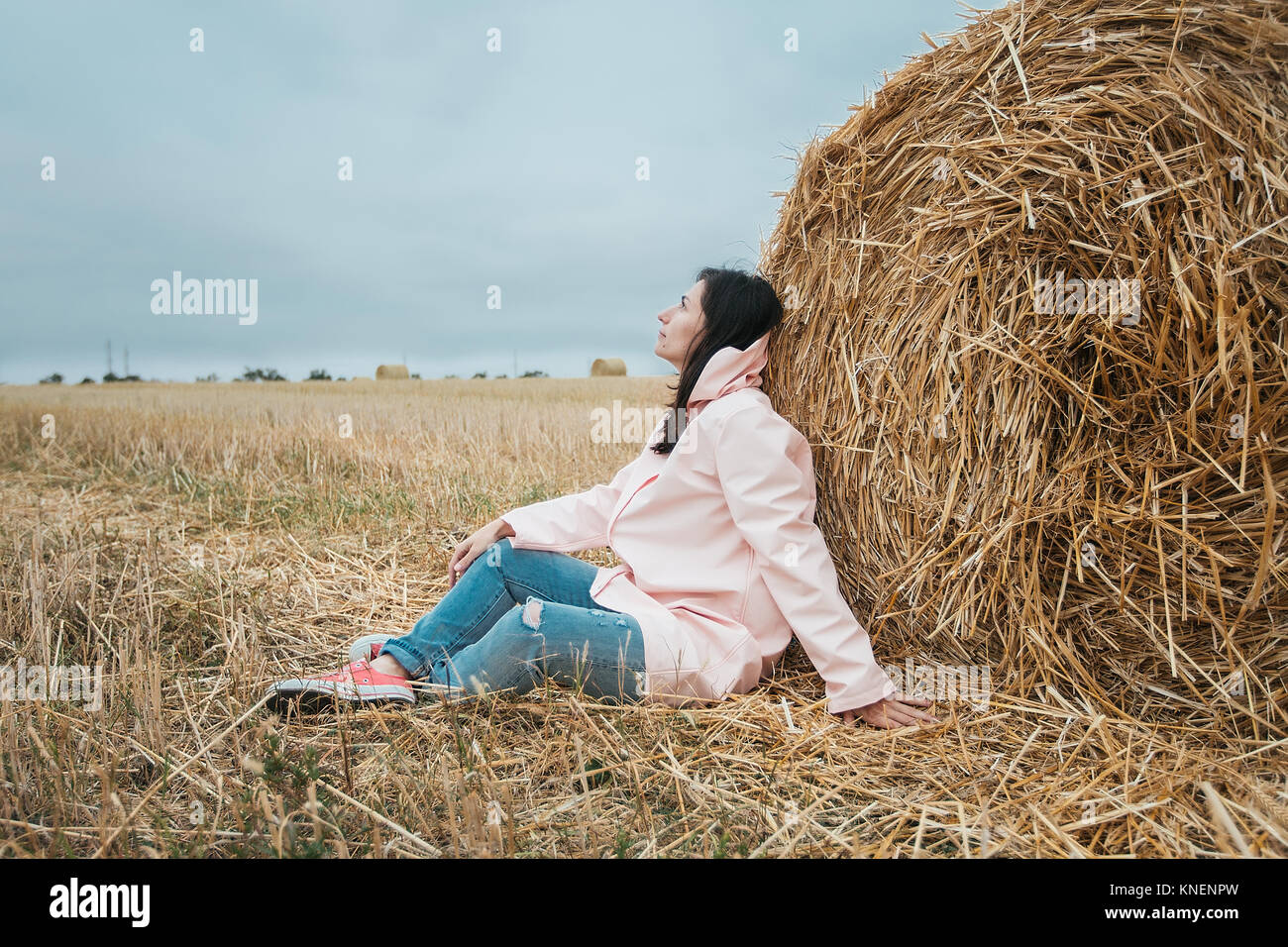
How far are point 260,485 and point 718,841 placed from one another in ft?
14.8

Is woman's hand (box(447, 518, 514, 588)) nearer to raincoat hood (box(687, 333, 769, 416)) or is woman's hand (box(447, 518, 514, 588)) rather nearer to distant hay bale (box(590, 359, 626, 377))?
raincoat hood (box(687, 333, 769, 416))

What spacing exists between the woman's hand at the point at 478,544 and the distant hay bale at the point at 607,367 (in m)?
19.2

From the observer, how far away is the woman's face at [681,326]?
A: 8.03 ft

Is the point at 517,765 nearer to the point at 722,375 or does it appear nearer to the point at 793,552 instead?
the point at 793,552

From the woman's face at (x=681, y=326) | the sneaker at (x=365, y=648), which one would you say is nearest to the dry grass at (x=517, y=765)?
the sneaker at (x=365, y=648)

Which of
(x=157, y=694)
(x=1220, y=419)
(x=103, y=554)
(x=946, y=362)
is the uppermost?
(x=946, y=362)

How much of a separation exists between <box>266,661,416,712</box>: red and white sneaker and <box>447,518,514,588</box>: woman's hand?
1.45ft

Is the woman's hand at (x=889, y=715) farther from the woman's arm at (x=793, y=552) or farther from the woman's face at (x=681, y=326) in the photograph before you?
the woman's face at (x=681, y=326)

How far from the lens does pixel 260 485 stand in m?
5.13

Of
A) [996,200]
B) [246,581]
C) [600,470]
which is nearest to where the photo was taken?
[996,200]

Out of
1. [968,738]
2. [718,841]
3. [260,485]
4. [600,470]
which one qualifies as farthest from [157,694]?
[600,470]

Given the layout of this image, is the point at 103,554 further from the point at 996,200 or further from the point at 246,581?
the point at 996,200

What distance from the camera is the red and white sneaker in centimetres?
212

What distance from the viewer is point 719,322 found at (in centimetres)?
245
